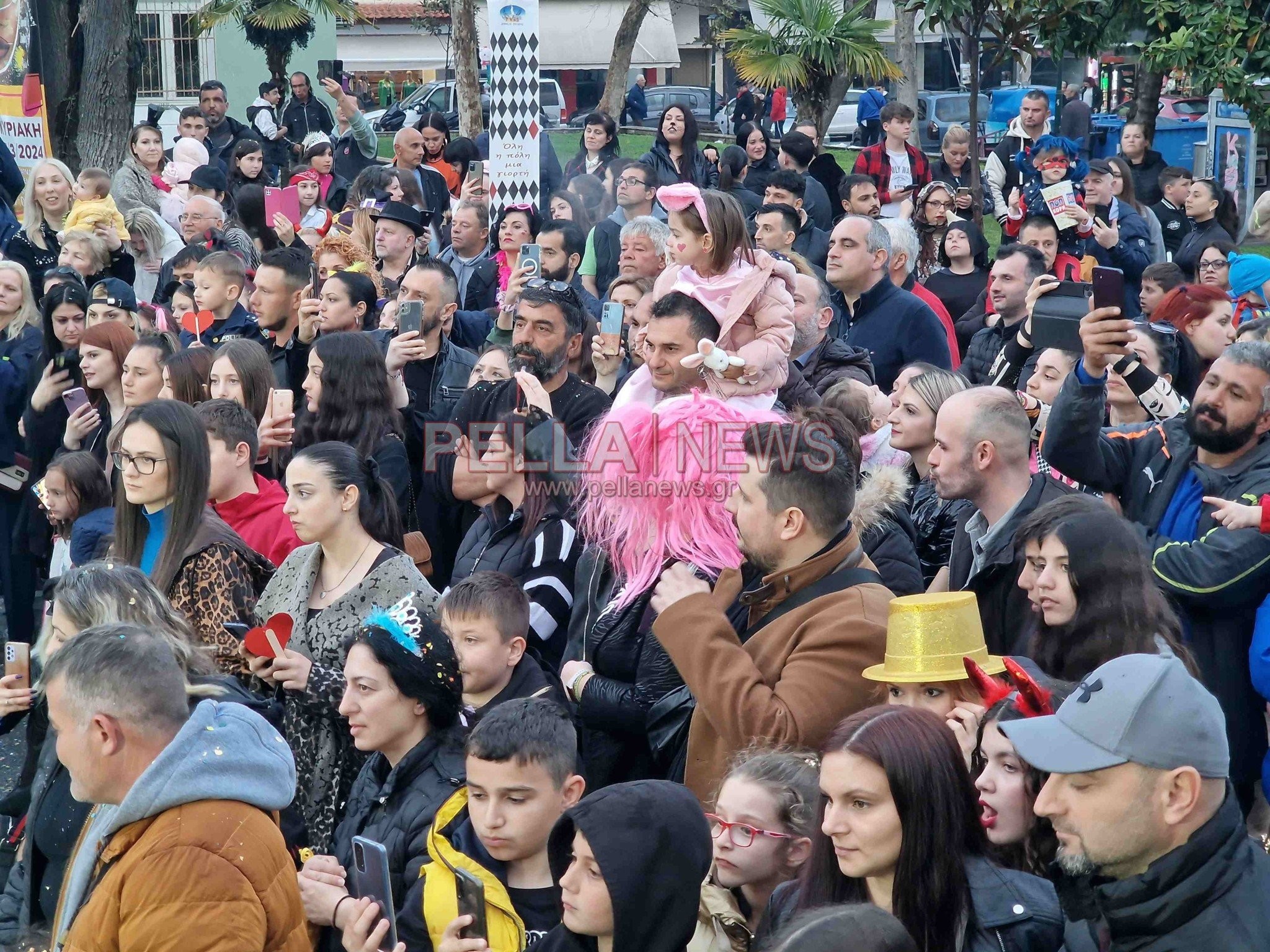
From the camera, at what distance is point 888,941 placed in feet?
6.25

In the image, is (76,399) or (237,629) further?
(76,399)

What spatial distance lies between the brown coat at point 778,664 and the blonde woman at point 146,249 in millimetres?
7256

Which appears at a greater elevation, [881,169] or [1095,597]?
[881,169]

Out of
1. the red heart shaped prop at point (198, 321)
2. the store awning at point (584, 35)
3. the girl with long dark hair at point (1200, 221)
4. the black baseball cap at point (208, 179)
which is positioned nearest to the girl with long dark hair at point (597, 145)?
the black baseball cap at point (208, 179)

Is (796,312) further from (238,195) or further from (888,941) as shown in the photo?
(238,195)

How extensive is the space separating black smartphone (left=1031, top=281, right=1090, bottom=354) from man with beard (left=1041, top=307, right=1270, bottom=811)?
0.18m

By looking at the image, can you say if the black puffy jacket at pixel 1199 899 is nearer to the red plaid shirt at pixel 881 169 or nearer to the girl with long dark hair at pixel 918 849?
the girl with long dark hair at pixel 918 849

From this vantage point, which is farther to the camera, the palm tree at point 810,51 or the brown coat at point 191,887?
the palm tree at point 810,51

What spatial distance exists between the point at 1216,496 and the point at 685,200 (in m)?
2.11

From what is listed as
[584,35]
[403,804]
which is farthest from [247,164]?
[584,35]

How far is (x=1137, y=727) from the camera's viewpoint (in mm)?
2410

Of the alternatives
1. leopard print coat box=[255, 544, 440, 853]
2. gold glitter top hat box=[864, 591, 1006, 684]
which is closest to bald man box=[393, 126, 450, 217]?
leopard print coat box=[255, 544, 440, 853]

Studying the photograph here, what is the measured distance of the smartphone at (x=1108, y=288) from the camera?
3.95 metres

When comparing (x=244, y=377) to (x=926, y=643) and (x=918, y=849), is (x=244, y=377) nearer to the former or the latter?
(x=926, y=643)
